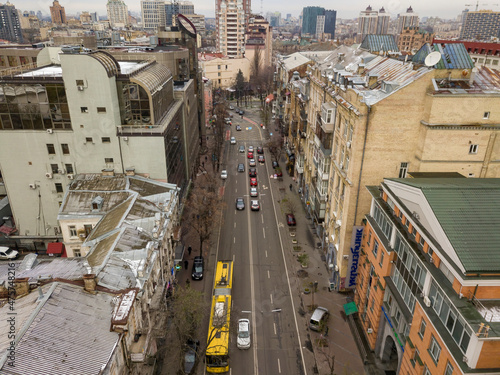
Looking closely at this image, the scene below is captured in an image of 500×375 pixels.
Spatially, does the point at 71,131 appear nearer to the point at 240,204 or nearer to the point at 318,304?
the point at 240,204

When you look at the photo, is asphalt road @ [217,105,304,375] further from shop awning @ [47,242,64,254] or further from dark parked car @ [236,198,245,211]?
shop awning @ [47,242,64,254]

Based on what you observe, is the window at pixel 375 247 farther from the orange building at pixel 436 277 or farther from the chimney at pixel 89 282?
the chimney at pixel 89 282

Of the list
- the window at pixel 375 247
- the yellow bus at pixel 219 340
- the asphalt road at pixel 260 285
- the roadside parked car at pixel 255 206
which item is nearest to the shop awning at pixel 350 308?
the asphalt road at pixel 260 285

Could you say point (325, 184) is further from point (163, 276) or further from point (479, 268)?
point (479, 268)

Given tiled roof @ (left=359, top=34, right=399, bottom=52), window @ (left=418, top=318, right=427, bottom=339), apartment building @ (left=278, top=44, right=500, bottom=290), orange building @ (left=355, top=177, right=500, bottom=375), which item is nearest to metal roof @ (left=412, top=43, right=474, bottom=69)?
apartment building @ (left=278, top=44, right=500, bottom=290)

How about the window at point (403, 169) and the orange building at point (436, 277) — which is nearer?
the orange building at point (436, 277)
